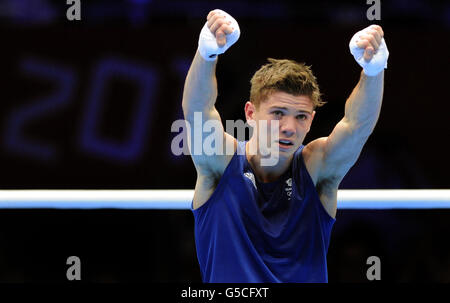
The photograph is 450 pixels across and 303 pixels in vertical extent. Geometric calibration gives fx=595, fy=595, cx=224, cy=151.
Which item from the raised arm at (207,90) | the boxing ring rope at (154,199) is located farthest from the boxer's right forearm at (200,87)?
the boxing ring rope at (154,199)

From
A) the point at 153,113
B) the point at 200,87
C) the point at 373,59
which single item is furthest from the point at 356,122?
the point at 153,113

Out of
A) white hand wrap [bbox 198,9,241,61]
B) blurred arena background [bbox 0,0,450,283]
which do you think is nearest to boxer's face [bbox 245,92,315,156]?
white hand wrap [bbox 198,9,241,61]

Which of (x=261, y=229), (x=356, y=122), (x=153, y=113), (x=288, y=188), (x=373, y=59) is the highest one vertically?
(x=153, y=113)

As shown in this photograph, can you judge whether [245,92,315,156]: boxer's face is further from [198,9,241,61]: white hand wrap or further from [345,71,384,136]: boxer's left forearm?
[198,9,241,61]: white hand wrap

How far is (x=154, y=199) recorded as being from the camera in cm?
192

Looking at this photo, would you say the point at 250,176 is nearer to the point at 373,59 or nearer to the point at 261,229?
the point at 261,229

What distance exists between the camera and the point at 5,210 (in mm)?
3268

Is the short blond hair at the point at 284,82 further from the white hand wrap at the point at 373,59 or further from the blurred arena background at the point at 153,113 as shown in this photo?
the blurred arena background at the point at 153,113

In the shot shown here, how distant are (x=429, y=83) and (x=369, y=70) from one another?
1630 millimetres

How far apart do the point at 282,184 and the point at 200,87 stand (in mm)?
385

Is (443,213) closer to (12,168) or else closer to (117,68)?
(117,68)

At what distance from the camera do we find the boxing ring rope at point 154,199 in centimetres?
191

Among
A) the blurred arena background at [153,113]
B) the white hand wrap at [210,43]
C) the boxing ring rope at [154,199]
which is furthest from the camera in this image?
the blurred arena background at [153,113]

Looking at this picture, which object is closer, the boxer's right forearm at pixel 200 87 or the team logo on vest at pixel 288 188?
the boxer's right forearm at pixel 200 87
